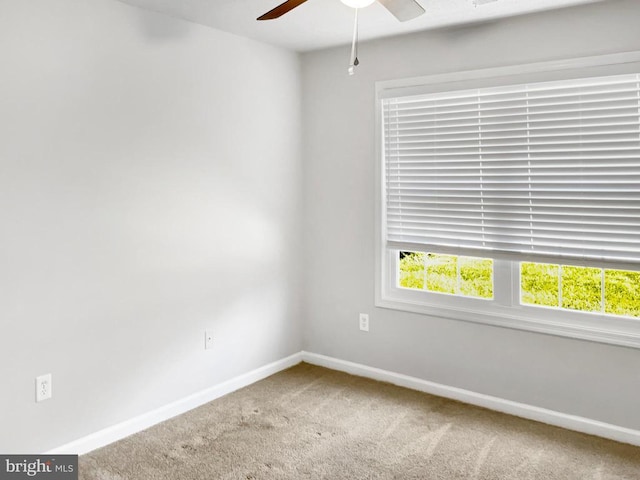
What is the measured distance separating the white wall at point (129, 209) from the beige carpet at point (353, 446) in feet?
0.99

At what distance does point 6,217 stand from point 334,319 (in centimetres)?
238

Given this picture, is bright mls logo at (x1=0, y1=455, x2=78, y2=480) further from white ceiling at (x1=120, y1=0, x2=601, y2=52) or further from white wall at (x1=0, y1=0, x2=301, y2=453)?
white ceiling at (x1=120, y1=0, x2=601, y2=52)

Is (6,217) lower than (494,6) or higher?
lower

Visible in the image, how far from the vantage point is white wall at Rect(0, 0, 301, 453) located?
8.11 feet

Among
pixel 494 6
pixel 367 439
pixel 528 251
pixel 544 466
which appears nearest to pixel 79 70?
pixel 494 6

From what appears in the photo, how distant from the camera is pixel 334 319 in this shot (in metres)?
4.05

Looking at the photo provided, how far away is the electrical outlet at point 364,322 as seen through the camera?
12.7 feet

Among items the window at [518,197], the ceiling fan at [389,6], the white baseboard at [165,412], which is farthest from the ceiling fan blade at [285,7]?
the white baseboard at [165,412]

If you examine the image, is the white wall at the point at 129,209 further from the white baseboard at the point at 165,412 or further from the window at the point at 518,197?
the window at the point at 518,197

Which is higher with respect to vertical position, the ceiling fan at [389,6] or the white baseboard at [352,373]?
the ceiling fan at [389,6]

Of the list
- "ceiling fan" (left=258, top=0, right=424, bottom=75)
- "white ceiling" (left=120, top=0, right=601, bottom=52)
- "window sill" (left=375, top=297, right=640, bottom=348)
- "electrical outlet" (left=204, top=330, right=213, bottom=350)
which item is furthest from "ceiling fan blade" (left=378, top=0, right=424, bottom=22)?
"electrical outlet" (left=204, top=330, right=213, bottom=350)

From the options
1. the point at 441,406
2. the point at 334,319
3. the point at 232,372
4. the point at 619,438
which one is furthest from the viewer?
the point at 334,319

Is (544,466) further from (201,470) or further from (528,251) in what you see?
(201,470)

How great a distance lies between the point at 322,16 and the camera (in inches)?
123
